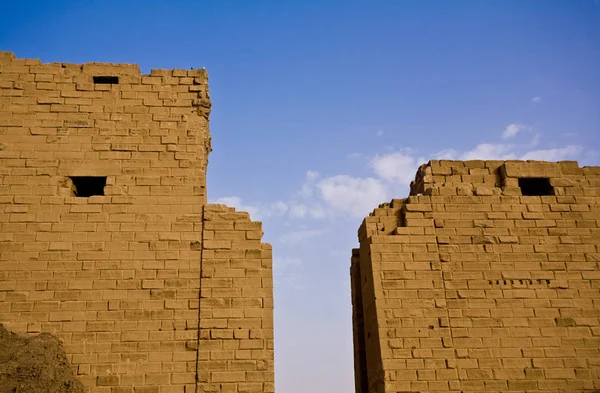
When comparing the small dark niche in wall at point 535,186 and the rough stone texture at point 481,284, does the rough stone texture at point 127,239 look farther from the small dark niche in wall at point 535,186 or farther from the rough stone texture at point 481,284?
the small dark niche in wall at point 535,186

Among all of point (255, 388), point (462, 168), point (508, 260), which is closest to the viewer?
point (255, 388)

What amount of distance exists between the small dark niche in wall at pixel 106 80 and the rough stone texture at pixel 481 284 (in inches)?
185

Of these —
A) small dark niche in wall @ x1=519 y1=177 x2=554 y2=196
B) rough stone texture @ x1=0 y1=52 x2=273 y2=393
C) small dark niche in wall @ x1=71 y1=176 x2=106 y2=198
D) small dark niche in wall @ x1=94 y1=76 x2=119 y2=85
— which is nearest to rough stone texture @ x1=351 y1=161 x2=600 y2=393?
small dark niche in wall @ x1=519 y1=177 x2=554 y2=196

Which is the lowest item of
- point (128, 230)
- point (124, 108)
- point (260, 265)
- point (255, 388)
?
point (255, 388)

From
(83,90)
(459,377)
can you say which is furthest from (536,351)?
(83,90)

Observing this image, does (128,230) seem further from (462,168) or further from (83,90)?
(462,168)

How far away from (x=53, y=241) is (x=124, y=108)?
2.37m

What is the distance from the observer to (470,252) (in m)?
8.82

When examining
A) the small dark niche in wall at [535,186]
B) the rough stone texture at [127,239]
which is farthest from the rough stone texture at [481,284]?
the rough stone texture at [127,239]

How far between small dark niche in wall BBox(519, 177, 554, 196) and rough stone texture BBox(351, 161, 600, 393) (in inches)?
3.6

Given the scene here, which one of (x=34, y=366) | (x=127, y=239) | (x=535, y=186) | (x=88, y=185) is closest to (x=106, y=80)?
(x=88, y=185)

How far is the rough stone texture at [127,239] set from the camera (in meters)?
7.71

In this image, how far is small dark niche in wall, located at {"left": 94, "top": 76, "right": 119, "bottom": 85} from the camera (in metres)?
9.41

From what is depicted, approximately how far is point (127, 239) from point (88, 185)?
1.34 meters
